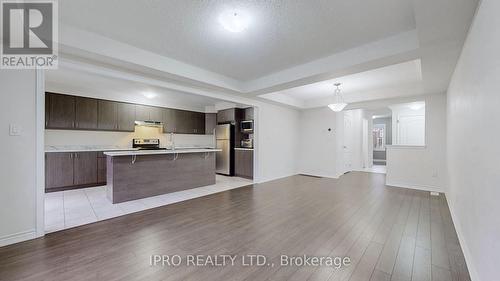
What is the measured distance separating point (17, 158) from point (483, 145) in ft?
15.0

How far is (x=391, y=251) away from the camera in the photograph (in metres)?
2.11

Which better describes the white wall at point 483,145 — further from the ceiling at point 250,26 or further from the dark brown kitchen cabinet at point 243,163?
the dark brown kitchen cabinet at point 243,163

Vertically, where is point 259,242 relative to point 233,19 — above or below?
below

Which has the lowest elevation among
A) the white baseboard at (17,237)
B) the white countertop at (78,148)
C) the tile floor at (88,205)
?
the tile floor at (88,205)

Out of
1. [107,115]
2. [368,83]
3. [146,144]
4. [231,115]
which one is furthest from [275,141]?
[107,115]

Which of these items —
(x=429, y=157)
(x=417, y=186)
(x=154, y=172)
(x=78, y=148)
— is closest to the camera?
(x=154, y=172)

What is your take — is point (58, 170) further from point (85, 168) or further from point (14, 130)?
point (14, 130)

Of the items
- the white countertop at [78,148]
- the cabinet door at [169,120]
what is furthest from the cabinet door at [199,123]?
the white countertop at [78,148]

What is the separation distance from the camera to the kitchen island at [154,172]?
141 inches

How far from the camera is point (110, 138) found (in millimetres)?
5543

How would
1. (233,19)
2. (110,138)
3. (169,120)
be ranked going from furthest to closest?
1. (169,120)
2. (110,138)
3. (233,19)

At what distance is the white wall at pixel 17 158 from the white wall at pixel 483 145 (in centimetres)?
429

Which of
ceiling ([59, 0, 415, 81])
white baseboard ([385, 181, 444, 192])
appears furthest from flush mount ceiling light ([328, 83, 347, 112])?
white baseboard ([385, 181, 444, 192])

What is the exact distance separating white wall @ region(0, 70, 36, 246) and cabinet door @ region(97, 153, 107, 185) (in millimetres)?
2782
